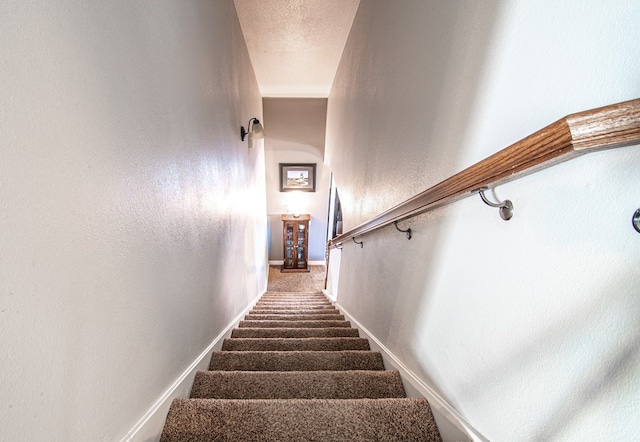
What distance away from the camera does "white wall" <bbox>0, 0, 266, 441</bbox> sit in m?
0.46

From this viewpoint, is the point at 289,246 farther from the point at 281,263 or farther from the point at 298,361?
the point at 298,361

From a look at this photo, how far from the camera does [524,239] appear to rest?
0.58 meters

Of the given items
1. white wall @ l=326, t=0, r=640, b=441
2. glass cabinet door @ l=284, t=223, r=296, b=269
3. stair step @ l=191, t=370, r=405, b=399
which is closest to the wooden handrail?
white wall @ l=326, t=0, r=640, b=441

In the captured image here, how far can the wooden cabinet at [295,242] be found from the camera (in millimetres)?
6418

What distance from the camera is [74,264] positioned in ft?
1.87

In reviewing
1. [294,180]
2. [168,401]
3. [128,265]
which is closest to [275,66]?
[294,180]

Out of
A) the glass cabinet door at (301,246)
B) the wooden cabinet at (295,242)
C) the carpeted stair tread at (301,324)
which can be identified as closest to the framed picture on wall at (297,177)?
the wooden cabinet at (295,242)

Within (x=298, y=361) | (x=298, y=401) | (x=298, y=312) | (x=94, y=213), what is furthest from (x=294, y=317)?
(x=94, y=213)

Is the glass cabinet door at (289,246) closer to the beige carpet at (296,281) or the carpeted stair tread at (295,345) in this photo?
the beige carpet at (296,281)

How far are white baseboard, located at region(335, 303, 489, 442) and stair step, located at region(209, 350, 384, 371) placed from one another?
14 cm

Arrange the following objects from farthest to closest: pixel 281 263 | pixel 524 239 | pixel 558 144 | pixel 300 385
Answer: pixel 281 263
pixel 300 385
pixel 524 239
pixel 558 144

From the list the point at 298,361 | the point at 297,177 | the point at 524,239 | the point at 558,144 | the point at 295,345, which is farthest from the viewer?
the point at 297,177

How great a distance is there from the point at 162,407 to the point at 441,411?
93cm

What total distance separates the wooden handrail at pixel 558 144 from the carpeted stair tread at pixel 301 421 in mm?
753
